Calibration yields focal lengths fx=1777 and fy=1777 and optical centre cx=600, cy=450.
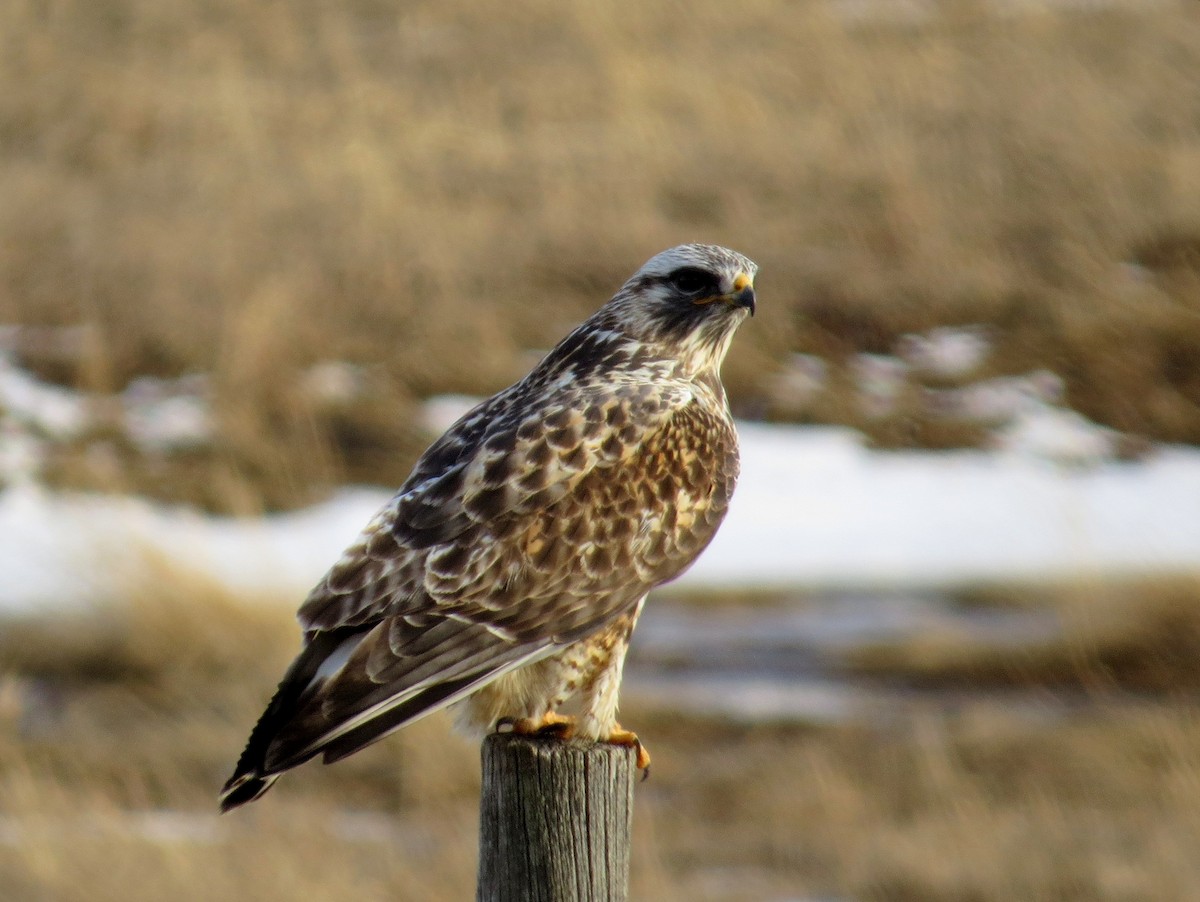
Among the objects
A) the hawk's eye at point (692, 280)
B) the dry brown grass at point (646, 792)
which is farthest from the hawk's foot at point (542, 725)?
the dry brown grass at point (646, 792)

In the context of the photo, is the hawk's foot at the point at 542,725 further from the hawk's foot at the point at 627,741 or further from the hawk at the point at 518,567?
the hawk's foot at the point at 627,741

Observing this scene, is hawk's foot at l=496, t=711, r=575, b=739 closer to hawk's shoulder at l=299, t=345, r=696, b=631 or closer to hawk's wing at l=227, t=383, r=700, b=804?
hawk's wing at l=227, t=383, r=700, b=804

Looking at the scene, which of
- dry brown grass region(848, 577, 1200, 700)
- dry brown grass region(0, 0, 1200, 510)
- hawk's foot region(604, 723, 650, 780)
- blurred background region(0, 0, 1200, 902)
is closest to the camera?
hawk's foot region(604, 723, 650, 780)

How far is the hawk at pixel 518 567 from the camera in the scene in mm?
3322

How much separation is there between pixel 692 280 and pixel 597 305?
8.50 m

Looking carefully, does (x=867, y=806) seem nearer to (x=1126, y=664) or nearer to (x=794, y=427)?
(x=1126, y=664)

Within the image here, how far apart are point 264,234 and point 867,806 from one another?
8203mm

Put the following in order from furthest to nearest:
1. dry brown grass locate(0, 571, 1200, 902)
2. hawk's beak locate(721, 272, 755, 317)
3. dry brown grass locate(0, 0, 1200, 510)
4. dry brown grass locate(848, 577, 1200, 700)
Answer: dry brown grass locate(0, 0, 1200, 510) → dry brown grass locate(848, 577, 1200, 700) → dry brown grass locate(0, 571, 1200, 902) → hawk's beak locate(721, 272, 755, 317)

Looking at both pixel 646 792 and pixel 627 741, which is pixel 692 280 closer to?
pixel 627 741

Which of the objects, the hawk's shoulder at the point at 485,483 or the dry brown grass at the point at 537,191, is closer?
the hawk's shoulder at the point at 485,483

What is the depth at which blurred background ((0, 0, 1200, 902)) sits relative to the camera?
7055 millimetres

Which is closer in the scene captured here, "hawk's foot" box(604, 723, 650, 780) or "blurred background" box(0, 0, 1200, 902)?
"hawk's foot" box(604, 723, 650, 780)

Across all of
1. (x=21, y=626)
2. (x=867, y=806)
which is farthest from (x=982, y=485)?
(x=21, y=626)

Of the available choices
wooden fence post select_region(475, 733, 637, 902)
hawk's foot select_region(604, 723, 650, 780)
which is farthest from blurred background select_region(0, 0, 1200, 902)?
wooden fence post select_region(475, 733, 637, 902)
